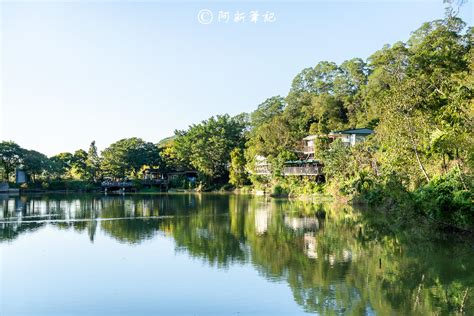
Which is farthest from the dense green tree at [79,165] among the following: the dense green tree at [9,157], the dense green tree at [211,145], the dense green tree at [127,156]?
the dense green tree at [211,145]

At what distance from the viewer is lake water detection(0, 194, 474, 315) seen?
10.8 meters

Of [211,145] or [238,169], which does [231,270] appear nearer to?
[238,169]

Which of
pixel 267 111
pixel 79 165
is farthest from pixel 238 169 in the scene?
pixel 79 165

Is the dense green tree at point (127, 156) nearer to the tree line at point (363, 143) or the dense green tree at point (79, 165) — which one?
the tree line at point (363, 143)

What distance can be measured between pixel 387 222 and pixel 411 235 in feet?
15.0

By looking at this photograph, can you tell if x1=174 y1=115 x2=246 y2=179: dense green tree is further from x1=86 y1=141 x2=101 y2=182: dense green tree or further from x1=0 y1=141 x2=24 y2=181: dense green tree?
x1=0 y1=141 x2=24 y2=181: dense green tree

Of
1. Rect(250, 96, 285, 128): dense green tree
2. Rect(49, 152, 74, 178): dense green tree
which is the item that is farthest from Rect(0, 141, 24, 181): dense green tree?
Rect(250, 96, 285, 128): dense green tree

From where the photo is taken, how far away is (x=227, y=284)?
12.7 m

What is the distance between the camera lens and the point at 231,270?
47.0 feet

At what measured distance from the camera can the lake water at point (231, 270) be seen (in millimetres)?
10773

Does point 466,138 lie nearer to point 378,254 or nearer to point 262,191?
point 378,254

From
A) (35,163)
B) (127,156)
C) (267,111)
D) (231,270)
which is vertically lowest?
(231,270)

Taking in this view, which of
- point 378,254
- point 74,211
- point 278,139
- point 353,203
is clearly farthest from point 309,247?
point 278,139

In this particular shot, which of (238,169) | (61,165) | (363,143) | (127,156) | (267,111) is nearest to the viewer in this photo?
(363,143)
